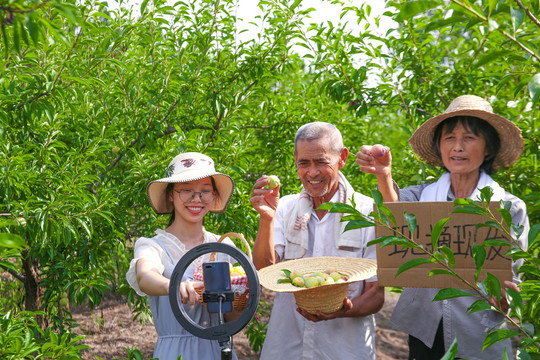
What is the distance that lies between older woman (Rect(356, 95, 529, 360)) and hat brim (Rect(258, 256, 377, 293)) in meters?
0.32

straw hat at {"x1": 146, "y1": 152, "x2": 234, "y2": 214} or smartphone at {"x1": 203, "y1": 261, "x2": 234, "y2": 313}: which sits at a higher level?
straw hat at {"x1": 146, "y1": 152, "x2": 234, "y2": 214}

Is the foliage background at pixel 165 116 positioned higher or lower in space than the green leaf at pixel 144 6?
lower

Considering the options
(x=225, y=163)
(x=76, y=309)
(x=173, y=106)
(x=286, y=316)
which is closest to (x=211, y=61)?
(x=173, y=106)

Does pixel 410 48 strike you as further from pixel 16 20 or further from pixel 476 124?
pixel 16 20

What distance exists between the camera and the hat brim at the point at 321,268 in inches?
88.4

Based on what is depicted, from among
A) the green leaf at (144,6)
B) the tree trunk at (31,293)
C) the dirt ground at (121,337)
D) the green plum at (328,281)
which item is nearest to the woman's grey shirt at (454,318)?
the green plum at (328,281)

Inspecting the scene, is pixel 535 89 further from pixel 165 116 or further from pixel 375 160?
pixel 165 116

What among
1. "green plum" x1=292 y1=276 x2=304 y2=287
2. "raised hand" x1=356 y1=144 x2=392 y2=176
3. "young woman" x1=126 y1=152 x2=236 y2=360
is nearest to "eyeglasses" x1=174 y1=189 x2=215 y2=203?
"young woman" x1=126 y1=152 x2=236 y2=360

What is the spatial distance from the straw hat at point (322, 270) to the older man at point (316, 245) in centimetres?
12

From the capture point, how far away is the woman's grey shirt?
7.48ft

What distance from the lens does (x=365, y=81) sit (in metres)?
3.78

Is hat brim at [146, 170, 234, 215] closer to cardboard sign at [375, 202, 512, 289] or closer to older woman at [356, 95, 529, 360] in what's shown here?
older woman at [356, 95, 529, 360]

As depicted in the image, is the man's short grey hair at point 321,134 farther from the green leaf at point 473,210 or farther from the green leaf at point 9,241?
the green leaf at point 9,241

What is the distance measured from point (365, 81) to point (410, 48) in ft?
1.26
